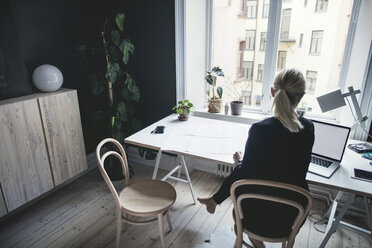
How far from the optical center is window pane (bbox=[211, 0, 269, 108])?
264cm

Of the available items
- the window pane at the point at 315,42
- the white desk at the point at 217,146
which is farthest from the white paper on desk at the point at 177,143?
the window pane at the point at 315,42

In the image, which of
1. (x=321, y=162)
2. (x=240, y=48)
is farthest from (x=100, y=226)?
(x=240, y=48)

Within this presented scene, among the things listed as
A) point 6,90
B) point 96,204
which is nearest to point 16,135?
point 6,90

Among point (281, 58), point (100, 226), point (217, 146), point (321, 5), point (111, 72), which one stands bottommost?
point (100, 226)

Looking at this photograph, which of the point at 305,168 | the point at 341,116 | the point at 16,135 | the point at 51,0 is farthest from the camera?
the point at 51,0

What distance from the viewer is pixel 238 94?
2.92 metres

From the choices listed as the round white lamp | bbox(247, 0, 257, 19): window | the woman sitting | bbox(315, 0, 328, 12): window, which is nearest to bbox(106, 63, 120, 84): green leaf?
the round white lamp

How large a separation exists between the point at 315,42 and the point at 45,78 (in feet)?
8.17

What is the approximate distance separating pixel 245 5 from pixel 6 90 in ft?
7.67

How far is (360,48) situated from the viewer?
2.11m

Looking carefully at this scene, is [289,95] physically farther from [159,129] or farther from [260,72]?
[260,72]

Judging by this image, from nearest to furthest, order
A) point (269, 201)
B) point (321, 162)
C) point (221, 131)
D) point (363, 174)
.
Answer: point (269, 201) < point (363, 174) < point (321, 162) < point (221, 131)

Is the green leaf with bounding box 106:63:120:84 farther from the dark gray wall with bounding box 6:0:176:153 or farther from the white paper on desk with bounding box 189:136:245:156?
the white paper on desk with bounding box 189:136:245:156

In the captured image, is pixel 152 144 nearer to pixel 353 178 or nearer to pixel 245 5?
pixel 353 178
